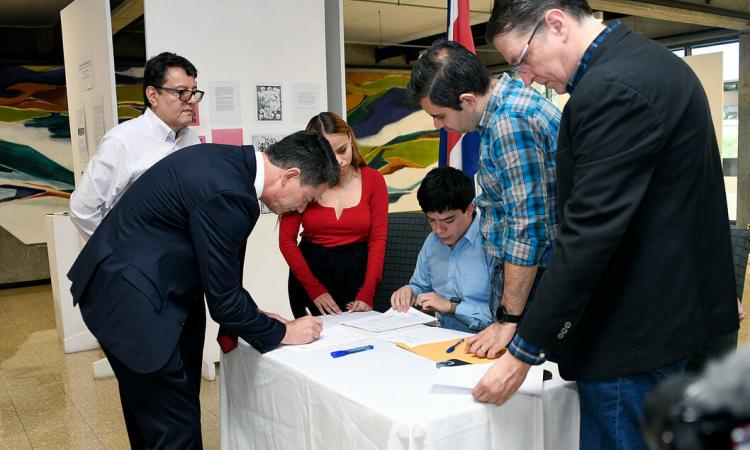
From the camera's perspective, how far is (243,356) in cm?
207

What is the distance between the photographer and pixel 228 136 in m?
4.14

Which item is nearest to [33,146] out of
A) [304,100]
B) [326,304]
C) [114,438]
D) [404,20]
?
[304,100]

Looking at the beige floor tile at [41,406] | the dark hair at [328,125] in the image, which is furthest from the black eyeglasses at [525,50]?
the beige floor tile at [41,406]

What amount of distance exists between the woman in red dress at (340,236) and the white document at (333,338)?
491 millimetres

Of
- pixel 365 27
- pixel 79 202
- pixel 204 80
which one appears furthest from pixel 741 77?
pixel 79 202

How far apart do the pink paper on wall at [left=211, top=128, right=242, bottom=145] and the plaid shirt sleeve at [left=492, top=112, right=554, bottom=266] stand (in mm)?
2695

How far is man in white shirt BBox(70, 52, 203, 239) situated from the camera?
2.91m

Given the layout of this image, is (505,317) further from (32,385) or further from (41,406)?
(32,385)

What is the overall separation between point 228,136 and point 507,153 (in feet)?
9.06

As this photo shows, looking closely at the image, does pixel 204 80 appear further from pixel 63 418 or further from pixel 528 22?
pixel 528 22

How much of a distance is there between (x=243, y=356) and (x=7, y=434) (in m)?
1.97

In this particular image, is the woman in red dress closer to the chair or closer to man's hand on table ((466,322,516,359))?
the chair

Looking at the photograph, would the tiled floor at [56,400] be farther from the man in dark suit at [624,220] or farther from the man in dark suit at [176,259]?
the man in dark suit at [624,220]

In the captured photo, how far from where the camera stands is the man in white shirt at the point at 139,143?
2908 millimetres
